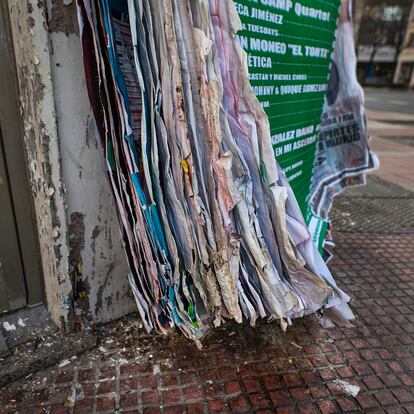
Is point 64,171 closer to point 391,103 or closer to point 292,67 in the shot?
point 292,67

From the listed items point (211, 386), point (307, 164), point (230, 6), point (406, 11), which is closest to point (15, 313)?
point (211, 386)

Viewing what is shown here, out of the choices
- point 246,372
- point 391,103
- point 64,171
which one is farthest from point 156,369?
point 391,103

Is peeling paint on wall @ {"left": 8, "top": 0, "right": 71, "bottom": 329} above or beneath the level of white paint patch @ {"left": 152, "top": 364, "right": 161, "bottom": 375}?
above

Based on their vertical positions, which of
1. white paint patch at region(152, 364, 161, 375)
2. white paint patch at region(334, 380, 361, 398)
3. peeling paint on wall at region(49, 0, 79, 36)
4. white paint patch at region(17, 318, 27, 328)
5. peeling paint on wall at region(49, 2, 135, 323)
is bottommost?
white paint patch at region(334, 380, 361, 398)

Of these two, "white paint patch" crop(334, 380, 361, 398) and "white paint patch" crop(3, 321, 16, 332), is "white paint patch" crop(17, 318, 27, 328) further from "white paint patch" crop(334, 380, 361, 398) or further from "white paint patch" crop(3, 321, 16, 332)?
"white paint patch" crop(334, 380, 361, 398)

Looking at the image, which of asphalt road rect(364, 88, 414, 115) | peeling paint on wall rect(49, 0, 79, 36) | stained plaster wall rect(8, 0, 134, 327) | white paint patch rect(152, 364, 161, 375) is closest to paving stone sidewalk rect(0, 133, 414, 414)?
white paint patch rect(152, 364, 161, 375)

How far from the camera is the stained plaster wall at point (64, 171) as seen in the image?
1728mm

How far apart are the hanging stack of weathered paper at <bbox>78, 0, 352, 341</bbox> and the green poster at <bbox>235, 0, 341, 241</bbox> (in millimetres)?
352

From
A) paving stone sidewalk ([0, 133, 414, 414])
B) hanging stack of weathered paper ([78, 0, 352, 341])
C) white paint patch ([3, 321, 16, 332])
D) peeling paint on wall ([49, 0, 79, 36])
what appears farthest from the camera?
white paint patch ([3, 321, 16, 332])

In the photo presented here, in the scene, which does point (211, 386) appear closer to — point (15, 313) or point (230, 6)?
point (15, 313)

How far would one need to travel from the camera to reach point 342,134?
3.37 m

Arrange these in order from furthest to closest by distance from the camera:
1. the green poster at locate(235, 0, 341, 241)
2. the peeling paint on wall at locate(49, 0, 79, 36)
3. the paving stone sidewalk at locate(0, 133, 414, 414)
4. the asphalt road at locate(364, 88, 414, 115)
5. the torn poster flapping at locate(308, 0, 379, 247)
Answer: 1. the asphalt road at locate(364, 88, 414, 115)
2. the torn poster flapping at locate(308, 0, 379, 247)
3. the green poster at locate(235, 0, 341, 241)
4. the paving stone sidewalk at locate(0, 133, 414, 414)
5. the peeling paint on wall at locate(49, 0, 79, 36)

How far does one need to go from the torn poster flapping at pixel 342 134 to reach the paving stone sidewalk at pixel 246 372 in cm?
101

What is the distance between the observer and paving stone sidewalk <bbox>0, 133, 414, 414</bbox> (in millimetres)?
1883
